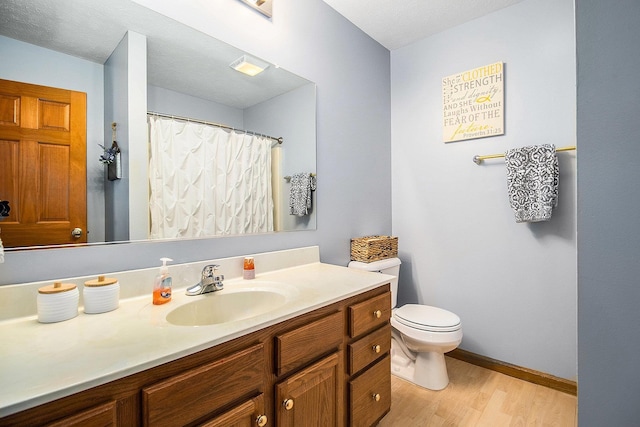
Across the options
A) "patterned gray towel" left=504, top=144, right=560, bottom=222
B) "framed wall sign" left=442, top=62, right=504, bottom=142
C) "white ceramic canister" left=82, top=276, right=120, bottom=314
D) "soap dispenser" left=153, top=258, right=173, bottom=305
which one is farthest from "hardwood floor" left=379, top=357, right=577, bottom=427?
"framed wall sign" left=442, top=62, right=504, bottom=142

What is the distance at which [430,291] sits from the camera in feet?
7.69

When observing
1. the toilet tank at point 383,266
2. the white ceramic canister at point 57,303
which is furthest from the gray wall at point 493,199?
the white ceramic canister at point 57,303

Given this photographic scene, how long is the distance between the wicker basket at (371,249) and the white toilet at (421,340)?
0.04 meters

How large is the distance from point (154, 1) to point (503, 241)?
7.76 ft

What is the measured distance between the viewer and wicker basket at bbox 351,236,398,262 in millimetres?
2016

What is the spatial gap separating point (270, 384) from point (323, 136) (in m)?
1.45

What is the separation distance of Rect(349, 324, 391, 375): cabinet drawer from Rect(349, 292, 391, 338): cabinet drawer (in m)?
0.04

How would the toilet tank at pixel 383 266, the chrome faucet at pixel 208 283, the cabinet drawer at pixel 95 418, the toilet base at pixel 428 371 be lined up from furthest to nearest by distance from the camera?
the toilet tank at pixel 383 266, the toilet base at pixel 428 371, the chrome faucet at pixel 208 283, the cabinet drawer at pixel 95 418

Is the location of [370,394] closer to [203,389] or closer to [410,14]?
[203,389]

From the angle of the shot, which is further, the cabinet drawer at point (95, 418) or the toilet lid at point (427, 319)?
the toilet lid at point (427, 319)

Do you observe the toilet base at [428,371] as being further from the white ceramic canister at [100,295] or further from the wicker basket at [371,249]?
the white ceramic canister at [100,295]

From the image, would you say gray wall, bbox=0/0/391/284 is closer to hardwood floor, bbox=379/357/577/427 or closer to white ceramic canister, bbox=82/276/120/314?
white ceramic canister, bbox=82/276/120/314

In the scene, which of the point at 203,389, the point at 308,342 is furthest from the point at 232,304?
the point at 203,389

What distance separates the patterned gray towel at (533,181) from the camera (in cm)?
170
